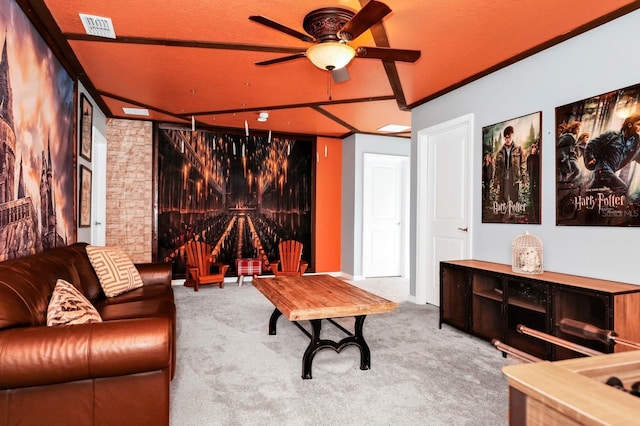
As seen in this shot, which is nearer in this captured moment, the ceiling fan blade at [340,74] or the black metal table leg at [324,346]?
Answer: the black metal table leg at [324,346]

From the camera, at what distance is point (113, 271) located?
302 cm

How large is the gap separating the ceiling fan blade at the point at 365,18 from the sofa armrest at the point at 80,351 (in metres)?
1.86

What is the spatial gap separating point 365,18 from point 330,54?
42 cm

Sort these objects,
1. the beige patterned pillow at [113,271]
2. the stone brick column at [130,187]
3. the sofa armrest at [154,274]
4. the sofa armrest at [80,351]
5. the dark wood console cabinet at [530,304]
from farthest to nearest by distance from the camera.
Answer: the stone brick column at [130,187] → the sofa armrest at [154,274] → the beige patterned pillow at [113,271] → the dark wood console cabinet at [530,304] → the sofa armrest at [80,351]

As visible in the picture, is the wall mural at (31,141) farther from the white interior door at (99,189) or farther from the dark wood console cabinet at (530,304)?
the dark wood console cabinet at (530,304)

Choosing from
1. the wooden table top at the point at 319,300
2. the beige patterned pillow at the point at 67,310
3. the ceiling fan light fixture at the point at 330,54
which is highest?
the ceiling fan light fixture at the point at 330,54

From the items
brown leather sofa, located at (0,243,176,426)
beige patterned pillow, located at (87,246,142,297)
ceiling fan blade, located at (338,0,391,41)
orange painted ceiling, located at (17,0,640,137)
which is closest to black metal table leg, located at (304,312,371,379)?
brown leather sofa, located at (0,243,176,426)

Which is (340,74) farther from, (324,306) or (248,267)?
(248,267)

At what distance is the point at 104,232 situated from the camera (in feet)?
18.1

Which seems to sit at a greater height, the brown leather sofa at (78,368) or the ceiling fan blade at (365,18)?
the ceiling fan blade at (365,18)

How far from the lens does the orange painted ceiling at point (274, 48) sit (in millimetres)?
2543

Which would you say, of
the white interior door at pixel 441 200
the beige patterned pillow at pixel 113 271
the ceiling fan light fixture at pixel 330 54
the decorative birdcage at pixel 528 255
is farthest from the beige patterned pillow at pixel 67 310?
the white interior door at pixel 441 200

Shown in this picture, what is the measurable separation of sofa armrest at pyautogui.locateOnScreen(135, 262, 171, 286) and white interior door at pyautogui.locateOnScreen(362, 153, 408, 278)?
3.72 meters

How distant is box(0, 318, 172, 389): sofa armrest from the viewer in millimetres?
1374
